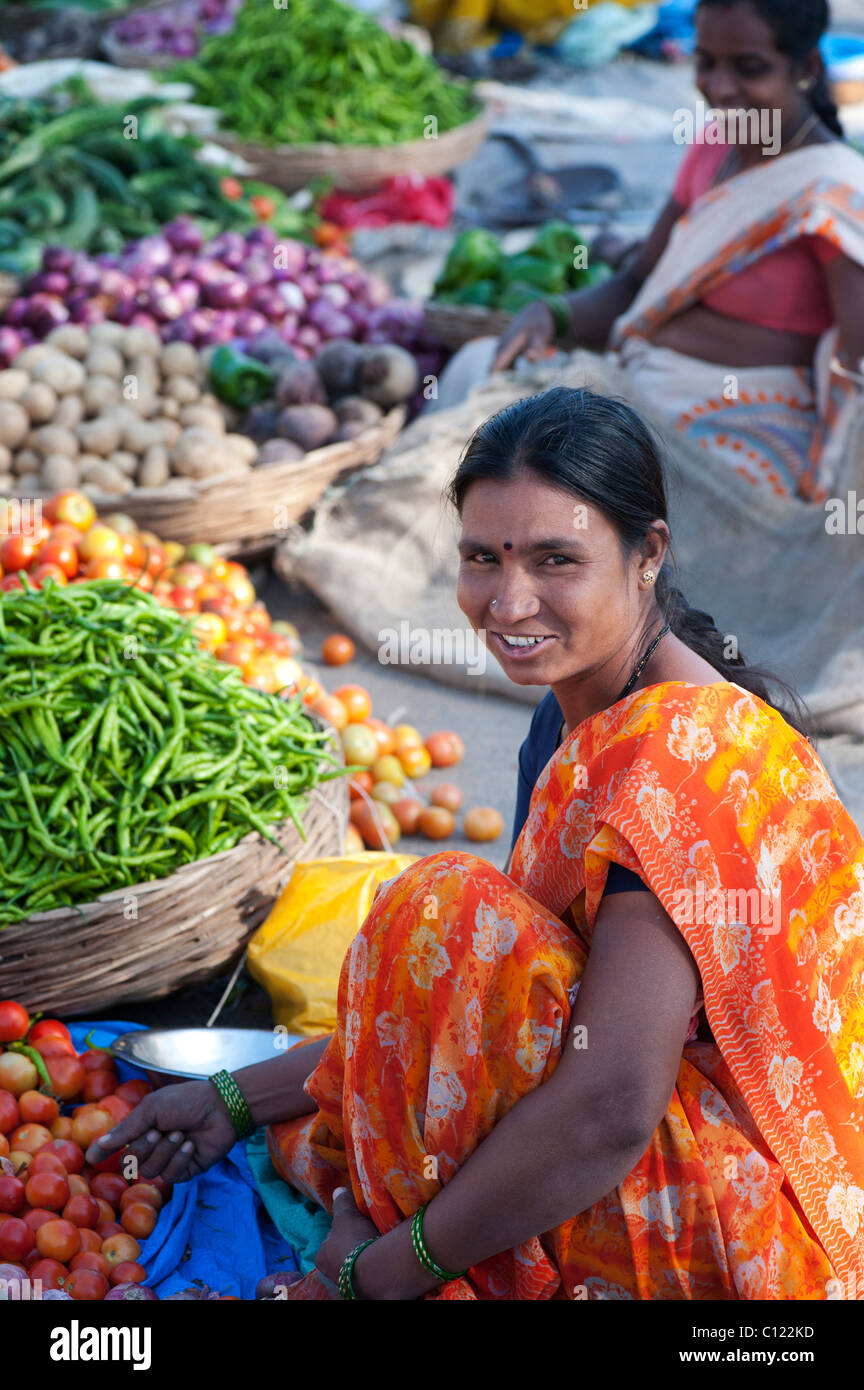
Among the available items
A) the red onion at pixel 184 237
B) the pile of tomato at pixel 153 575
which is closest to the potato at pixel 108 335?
the red onion at pixel 184 237

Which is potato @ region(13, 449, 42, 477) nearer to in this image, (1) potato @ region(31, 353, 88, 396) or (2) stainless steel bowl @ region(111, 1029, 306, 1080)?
(1) potato @ region(31, 353, 88, 396)

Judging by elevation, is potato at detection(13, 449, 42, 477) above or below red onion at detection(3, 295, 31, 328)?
below

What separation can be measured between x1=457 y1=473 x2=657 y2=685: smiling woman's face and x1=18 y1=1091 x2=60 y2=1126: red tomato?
1.23m

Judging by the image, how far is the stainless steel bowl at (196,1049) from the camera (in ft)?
7.80

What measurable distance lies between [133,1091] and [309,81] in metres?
6.45

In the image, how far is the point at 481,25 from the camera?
1180 cm

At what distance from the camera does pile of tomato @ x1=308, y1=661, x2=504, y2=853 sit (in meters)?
3.37

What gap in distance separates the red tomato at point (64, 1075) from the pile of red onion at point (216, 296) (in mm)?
3284

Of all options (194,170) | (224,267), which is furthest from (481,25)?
(224,267)

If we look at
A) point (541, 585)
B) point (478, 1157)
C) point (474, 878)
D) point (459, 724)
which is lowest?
point (459, 724)

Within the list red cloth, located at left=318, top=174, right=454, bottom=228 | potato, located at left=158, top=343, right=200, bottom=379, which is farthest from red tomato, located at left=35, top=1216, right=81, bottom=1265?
red cloth, located at left=318, top=174, right=454, bottom=228
